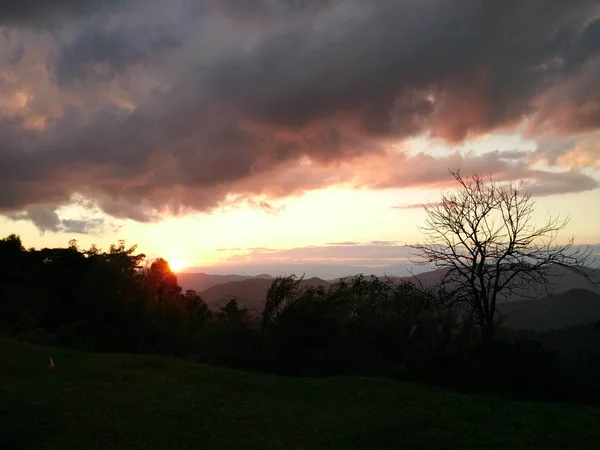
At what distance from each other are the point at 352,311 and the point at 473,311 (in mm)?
3823

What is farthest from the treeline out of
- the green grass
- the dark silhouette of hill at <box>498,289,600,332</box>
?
the dark silhouette of hill at <box>498,289,600,332</box>

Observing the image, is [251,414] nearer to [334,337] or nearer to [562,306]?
[334,337]

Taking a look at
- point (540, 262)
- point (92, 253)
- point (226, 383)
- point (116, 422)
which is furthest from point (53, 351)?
point (92, 253)

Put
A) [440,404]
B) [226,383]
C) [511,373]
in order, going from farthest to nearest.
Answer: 1. [511,373]
2. [226,383]
3. [440,404]

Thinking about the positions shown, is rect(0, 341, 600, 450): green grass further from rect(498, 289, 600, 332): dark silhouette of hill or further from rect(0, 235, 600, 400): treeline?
rect(498, 289, 600, 332): dark silhouette of hill

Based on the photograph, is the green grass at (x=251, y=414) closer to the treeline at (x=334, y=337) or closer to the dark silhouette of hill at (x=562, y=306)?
the treeline at (x=334, y=337)

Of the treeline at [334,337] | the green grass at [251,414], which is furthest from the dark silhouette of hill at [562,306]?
the green grass at [251,414]

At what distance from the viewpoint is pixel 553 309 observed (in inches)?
2140

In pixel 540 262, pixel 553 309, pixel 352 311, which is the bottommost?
pixel 553 309

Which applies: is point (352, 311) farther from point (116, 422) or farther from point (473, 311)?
point (116, 422)

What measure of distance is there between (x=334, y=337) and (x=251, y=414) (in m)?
→ 6.67

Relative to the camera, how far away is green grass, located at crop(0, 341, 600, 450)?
26.6 feet

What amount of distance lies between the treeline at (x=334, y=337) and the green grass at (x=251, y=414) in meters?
1.73

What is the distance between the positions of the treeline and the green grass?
1.73 meters
